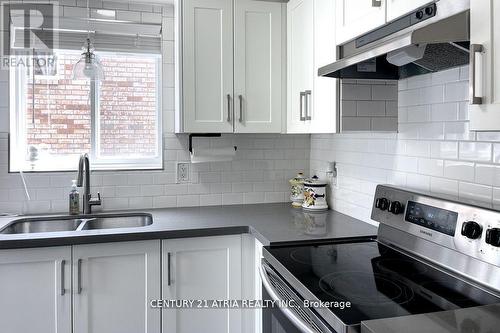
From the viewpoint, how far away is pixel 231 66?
2357 mm

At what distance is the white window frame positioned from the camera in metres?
2.41

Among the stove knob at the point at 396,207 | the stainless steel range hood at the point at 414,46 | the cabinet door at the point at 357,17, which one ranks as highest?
the cabinet door at the point at 357,17

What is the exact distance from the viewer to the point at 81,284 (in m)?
1.89

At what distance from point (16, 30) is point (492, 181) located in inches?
100

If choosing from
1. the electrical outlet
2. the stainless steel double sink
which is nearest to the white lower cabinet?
the stainless steel double sink

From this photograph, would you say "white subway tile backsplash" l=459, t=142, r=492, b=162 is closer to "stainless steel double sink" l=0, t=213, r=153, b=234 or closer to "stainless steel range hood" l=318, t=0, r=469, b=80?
"stainless steel range hood" l=318, t=0, r=469, b=80

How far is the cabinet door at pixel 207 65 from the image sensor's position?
2291 mm

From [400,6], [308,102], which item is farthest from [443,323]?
[308,102]

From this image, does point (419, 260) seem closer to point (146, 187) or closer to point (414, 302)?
point (414, 302)

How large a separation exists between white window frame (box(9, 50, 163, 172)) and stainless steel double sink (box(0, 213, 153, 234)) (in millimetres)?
307

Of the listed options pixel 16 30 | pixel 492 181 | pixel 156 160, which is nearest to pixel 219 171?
pixel 156 160

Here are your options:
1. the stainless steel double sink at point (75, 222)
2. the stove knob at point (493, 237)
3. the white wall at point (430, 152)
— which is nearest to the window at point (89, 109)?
the stainless steel double sink at point (75, 222)

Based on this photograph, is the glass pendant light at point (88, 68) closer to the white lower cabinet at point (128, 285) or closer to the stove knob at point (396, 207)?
the white lower cabinet at point (128, 285)

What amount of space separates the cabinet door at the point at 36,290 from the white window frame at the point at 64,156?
757 mm
